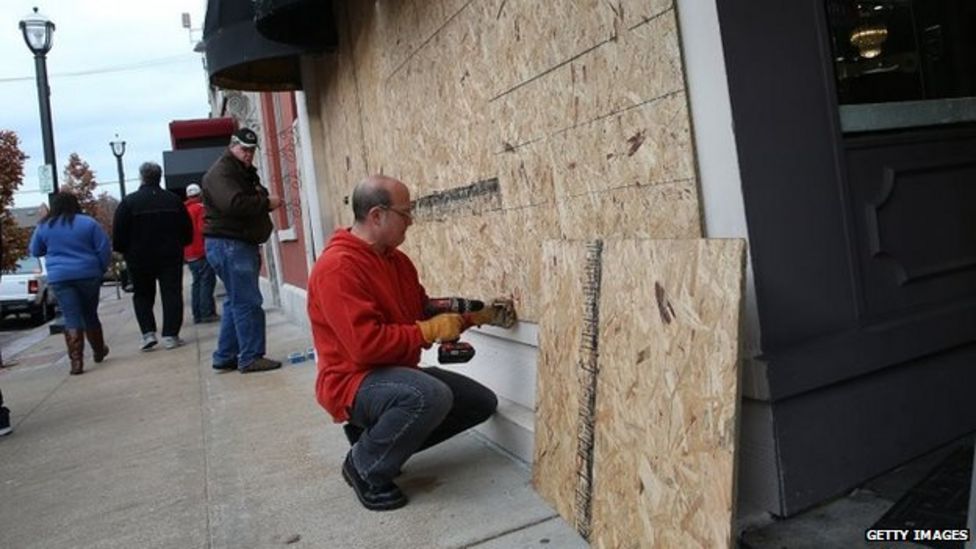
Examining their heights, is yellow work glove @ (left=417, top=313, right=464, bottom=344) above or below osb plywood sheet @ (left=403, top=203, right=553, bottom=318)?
below

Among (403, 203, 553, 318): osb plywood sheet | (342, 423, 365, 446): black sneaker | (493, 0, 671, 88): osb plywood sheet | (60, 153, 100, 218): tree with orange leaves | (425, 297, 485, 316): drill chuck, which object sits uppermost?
(60, 153, 100, 218): tree with orange leaves

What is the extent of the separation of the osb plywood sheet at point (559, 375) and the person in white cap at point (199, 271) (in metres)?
7.52

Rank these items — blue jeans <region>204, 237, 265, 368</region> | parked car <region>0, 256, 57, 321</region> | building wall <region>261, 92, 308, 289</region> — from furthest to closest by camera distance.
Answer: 1. parked car <region>0, 256, 57, 321</region>
2. building wall <region>261, 92, 308, 289</region>
3. blue jeans <region>204, 237, 265, 368</region>

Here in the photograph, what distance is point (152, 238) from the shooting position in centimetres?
822

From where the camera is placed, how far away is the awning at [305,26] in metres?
5.20

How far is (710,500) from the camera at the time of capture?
6.75 ft

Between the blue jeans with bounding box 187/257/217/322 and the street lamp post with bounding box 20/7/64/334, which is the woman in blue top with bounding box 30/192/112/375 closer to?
the blue jeans with bounding box 187/257/217/322

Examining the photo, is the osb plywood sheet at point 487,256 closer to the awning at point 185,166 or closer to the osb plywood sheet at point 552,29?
the osb plywood sheet at point 552,29

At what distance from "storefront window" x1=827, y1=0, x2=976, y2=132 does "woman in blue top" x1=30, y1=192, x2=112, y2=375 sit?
6.73 m

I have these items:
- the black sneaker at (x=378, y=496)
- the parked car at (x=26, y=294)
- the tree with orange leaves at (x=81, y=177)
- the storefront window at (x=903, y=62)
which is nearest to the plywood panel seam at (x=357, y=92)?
the black sneaker at (x=378, y=496)

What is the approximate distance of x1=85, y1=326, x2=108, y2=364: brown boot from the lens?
301 inches

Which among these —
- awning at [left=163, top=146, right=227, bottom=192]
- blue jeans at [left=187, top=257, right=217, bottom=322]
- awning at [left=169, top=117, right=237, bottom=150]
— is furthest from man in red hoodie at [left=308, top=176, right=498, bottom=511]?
awning at [left=169, top=117, right=237, bottom=150]

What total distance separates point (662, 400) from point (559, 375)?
728 millimetres

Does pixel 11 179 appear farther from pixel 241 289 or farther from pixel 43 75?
pixel 241 289
